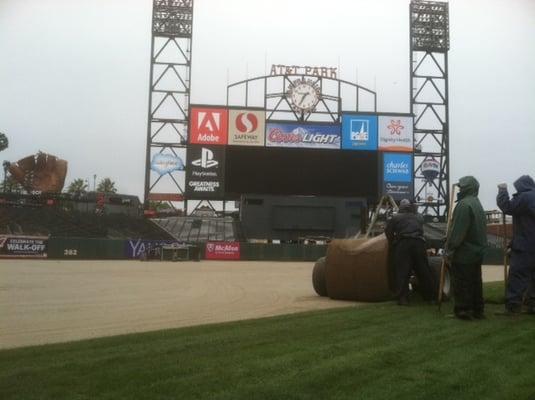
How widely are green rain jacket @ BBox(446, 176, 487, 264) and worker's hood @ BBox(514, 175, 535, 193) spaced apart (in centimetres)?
62

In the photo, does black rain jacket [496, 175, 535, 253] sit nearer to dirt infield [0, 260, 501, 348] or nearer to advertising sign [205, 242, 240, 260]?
dirt infield [0, 260, 501, 348]

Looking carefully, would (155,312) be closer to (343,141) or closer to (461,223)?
(461,223)

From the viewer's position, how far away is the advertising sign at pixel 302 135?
4666 cm

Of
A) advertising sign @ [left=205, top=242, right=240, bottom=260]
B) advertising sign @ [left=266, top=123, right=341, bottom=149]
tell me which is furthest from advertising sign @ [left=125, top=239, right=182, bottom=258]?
advertising sign @ [left=266, top=123, right=341, bottom=149]

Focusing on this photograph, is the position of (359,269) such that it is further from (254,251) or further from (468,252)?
(254,251)

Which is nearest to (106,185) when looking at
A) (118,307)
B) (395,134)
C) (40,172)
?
(40,172)

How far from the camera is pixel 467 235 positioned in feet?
23.2

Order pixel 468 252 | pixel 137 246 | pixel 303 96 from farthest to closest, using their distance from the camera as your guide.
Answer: pixel 303 96 < pixel 137 246 < pixel 468 252

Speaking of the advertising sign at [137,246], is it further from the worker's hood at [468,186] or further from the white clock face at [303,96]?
the worker's hood at [468,186]

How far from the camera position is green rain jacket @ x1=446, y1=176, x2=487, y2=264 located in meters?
7.01

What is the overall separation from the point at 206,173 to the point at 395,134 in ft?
48.9

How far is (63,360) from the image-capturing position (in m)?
4.89

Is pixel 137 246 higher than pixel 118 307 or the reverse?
the reverse

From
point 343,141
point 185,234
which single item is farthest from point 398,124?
point 185,234
